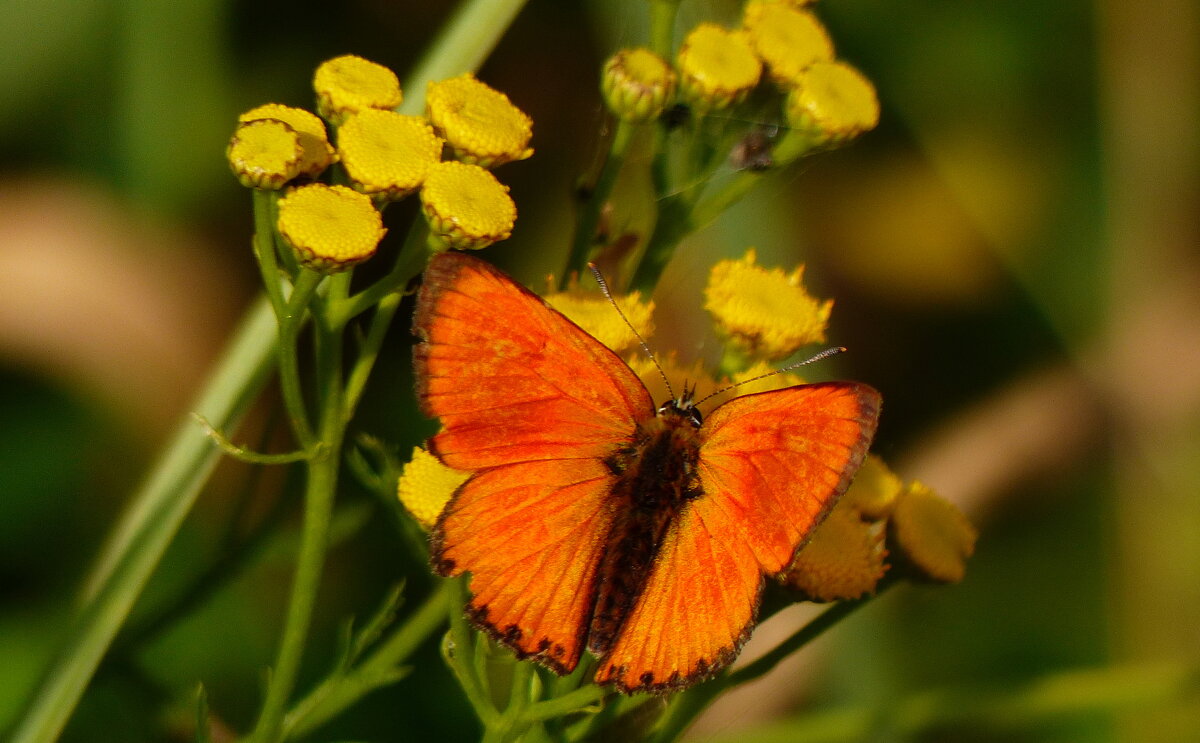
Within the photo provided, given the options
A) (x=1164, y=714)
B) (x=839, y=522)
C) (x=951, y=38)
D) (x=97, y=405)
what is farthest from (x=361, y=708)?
(x=951, y=38)

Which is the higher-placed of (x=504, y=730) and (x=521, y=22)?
(x=521, y=22)

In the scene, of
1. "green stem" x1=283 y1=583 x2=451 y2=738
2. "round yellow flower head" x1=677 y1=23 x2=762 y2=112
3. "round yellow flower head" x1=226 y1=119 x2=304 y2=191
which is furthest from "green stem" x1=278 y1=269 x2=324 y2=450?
"round yellow flower head" x1=677 y1=23 x2=762 y2=112

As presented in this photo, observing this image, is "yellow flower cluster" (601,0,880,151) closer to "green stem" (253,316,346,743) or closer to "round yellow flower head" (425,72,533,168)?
"round yellow flower head" (425,72,533,168)

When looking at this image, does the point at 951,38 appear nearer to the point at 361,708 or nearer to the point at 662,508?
the point at 662,508

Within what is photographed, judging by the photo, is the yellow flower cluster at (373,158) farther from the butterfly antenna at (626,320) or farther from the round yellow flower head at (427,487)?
the round yellow flower head at (427,487)

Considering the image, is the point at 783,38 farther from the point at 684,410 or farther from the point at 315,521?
the point at 315,521

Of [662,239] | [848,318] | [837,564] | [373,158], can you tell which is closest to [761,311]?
[662,239]

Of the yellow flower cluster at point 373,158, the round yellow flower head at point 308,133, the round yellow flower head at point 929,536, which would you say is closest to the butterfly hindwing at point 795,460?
the round yellow flower head at point 929,536
